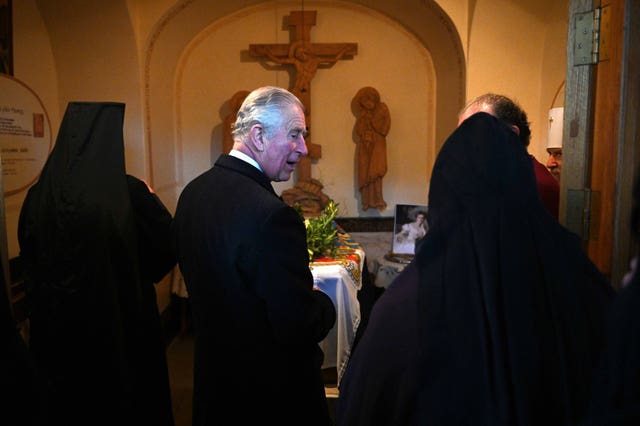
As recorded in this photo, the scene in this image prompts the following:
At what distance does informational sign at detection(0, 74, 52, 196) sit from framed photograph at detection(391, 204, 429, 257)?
2.65 meters

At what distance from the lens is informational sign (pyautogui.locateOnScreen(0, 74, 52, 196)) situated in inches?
113

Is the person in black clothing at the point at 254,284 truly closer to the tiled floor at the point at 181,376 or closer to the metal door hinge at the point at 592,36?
the metal door hinge at the point at 592,36

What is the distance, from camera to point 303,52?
4.62 metres

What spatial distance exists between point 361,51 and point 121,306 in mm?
3778

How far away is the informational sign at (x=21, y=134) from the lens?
287 centimetres

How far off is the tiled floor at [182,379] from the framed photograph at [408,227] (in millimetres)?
1273

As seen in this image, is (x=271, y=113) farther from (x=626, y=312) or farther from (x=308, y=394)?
(x=626, y=312)

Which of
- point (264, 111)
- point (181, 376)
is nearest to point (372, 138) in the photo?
point (181, 376)

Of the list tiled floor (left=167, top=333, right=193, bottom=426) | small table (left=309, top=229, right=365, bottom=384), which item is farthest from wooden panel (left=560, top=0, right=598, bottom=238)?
tiled floor (left=167, top=333, right=193, bottom=426)

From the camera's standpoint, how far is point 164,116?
14.6ft

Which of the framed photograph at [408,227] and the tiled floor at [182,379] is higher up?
the framed photograph at [408,227]

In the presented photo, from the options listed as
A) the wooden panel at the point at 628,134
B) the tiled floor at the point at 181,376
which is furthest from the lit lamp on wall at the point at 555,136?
the tiled floor at the point at 181,376

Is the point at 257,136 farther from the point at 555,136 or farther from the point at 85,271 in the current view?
the point at 555,136

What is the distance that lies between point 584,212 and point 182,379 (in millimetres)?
3234
